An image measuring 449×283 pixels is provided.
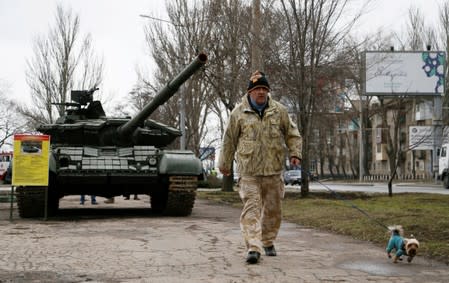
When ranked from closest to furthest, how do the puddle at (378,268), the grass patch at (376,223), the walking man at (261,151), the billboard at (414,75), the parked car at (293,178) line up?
the puddle at (378,268)
the walking man at (261,151)
the grass patch at (376,223)
the billboard at (414,75)
the parked car at (293,178)

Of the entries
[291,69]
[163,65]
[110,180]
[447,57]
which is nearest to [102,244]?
[110,180]

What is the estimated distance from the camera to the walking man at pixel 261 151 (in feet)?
23.1

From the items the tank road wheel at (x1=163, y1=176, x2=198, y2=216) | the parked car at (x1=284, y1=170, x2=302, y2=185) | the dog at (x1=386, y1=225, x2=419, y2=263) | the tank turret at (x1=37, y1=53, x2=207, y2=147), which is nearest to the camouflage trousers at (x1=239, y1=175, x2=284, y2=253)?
the dog at (x1=386, y1=225, x2=419, y2=263)

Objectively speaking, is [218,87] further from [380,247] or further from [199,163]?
[380,247]

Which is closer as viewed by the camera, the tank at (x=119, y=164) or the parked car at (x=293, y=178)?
the tank at (x=119, y=164)

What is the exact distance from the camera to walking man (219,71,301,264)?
703cm

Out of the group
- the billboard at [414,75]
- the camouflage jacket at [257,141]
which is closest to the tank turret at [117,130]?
the camouflage jacket at [257,141]

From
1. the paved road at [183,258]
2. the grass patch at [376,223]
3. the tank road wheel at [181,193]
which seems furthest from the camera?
the tank road wheel at [181,193]

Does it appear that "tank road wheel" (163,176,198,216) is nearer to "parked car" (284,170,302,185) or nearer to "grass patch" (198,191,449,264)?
"grass patch" (198,191,449,264)

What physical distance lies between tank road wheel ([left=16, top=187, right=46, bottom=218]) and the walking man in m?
6.49

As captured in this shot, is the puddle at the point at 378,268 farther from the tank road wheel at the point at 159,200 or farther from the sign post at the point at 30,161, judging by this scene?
the tank road wheel at the point at 159,200

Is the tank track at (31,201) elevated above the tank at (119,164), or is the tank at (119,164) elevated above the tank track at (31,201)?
the tank at (119,164)

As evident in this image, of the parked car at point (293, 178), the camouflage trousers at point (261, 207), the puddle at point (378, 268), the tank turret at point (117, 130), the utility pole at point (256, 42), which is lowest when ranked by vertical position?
the puddle at point (378, 268)

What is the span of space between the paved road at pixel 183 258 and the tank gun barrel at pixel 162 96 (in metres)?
2.84
